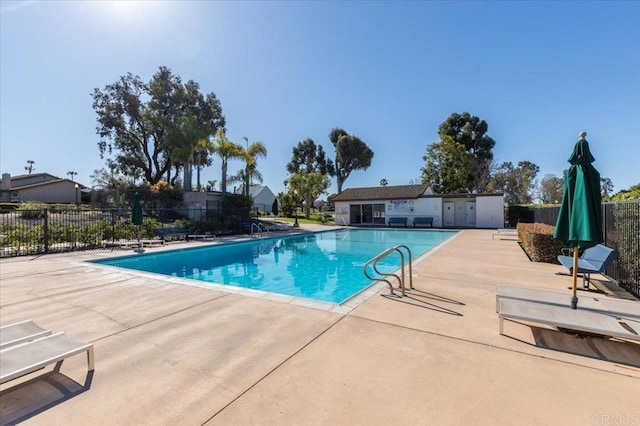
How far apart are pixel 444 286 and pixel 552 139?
26488 millimetres

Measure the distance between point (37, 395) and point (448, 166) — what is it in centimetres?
3686

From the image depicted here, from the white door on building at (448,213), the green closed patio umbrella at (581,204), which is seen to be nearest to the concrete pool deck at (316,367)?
the green closed patio umbrella at (581,204)

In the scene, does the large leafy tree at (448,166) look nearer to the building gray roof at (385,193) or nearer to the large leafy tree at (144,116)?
the building gray roof at (385,193)

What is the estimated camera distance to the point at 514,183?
4638 centimetres

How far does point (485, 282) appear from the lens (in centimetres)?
637

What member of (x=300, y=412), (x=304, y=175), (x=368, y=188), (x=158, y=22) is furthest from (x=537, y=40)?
(x=304, y=175)

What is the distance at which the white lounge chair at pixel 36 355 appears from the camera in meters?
2.45

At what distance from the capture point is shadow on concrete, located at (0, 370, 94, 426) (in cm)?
234

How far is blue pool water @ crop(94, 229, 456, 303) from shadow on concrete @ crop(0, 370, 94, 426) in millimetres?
4520

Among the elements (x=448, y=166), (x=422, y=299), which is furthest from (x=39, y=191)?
(x=448, y=166)

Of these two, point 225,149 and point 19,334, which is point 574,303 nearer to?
point 19,334

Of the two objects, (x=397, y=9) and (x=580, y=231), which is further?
(x=397, y=9)

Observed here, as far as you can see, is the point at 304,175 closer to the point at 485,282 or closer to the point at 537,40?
the point at 537,40

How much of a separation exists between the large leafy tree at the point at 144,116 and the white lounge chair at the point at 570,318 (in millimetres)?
31784
